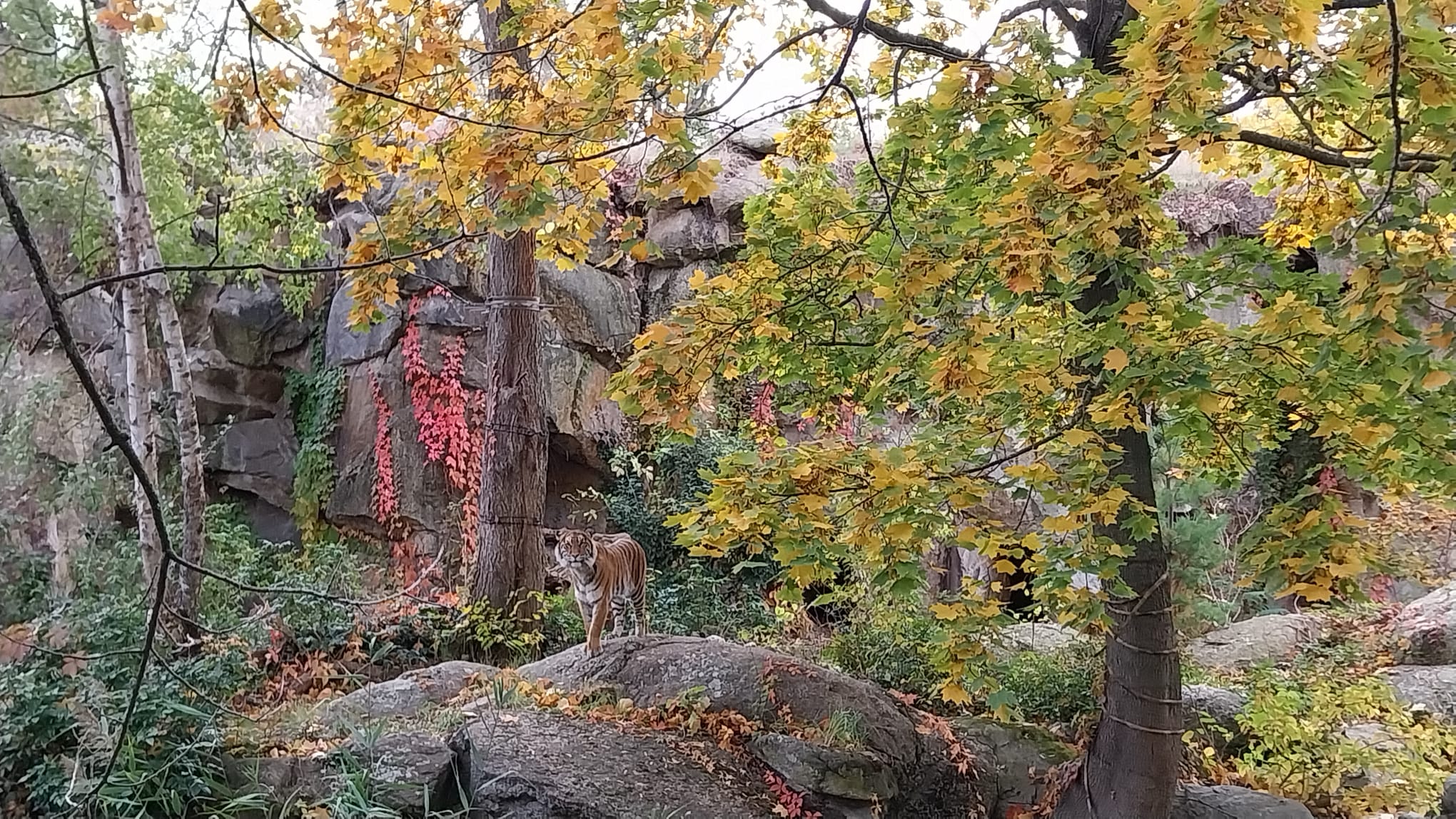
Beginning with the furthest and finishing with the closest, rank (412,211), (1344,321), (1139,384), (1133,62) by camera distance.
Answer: (412,211) < (1139,384) < (1344,321) < (1133,62)

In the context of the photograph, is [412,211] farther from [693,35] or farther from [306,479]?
[306,479]

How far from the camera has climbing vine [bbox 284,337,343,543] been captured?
8414 millimetres

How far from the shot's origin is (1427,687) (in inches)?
235

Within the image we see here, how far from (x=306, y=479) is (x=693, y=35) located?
677 centimetres

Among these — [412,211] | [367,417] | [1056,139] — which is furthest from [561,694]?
[367,417]

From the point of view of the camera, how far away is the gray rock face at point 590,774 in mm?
3582

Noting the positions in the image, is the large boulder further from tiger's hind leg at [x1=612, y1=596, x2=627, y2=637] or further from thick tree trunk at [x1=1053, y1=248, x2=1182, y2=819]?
thick tree trunk at [x1=1053, y1=248, x2=1182, y2=819]

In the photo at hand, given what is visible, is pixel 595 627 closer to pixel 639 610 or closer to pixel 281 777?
pixel 639 610

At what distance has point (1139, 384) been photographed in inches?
105

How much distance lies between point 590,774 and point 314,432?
6.05 metres

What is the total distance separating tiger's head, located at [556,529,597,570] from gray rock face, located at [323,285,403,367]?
4.54m

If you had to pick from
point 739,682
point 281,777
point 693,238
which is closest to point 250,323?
point 693,238

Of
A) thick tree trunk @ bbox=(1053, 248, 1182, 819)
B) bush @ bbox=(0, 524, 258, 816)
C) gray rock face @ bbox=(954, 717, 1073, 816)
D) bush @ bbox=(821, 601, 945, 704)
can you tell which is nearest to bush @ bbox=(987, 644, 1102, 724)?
gray rock face @ bbox=(954, 717, 1073, 816)

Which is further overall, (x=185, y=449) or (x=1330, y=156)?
(x=185, y=449)
